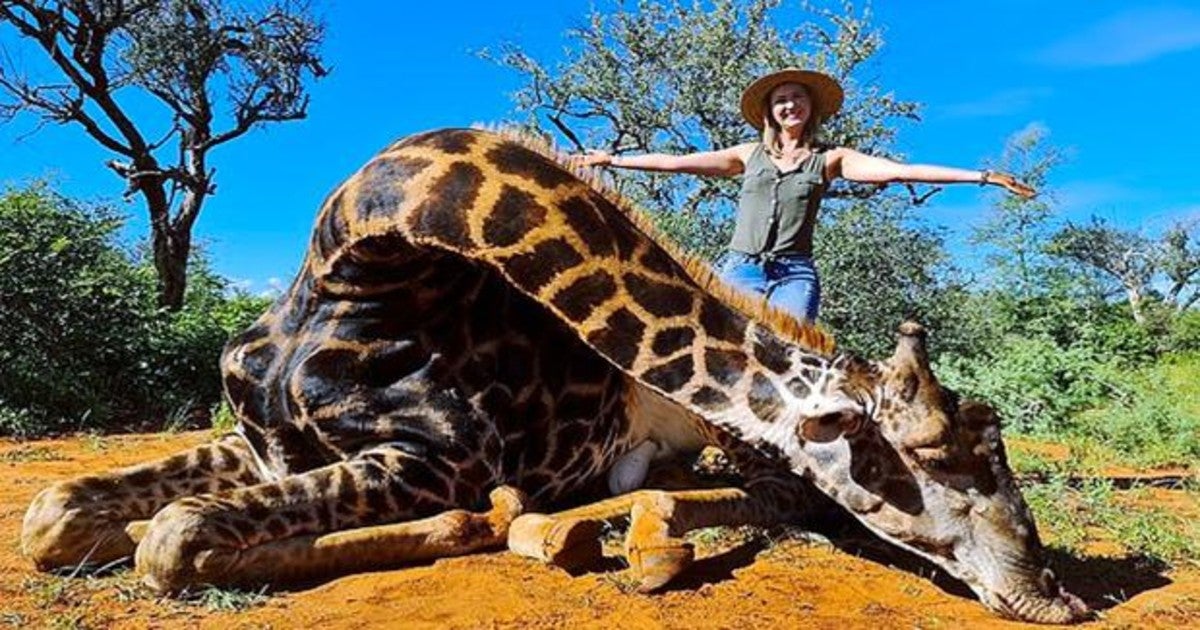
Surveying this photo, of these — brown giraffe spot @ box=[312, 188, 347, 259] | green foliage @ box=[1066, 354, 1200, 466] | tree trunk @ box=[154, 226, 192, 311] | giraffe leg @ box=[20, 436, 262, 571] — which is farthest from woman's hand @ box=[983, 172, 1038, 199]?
tree trunk @ box=[154, 226, 192, 311]

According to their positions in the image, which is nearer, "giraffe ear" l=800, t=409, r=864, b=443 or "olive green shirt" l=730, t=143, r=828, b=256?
"giraffe ear" l=800, t=409, r=864, b=443

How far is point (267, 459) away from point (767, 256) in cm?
275

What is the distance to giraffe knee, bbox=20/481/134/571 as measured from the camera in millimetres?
3777

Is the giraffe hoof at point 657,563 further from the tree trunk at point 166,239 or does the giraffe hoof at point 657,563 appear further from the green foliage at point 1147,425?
the tree trunk at point 166,239

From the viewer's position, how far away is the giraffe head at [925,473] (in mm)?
3492

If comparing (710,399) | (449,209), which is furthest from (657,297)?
(449,209)

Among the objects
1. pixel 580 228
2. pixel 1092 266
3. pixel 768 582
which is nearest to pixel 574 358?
pixel 580 228

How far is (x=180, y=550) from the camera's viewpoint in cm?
333

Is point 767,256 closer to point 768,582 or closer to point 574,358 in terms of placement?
point 574,358

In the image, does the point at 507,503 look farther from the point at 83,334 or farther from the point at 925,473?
the point at 83,334

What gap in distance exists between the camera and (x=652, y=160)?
18.2 ft

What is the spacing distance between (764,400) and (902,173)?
1832 mm

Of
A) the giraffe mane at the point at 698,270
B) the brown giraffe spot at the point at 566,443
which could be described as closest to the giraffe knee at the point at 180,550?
the brown giraffe spot at the point at 566,443

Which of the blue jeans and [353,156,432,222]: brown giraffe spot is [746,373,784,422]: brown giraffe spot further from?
the blue jeans
